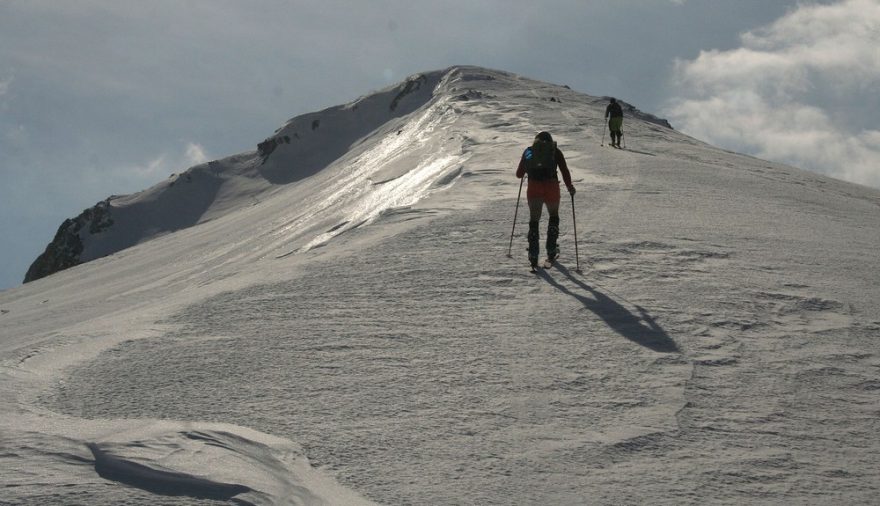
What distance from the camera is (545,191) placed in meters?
10.7

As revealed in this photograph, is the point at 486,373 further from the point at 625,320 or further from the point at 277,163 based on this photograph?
the point at 277,163

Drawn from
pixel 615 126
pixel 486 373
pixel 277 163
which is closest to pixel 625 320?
pixel 486 373

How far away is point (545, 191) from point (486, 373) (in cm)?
426

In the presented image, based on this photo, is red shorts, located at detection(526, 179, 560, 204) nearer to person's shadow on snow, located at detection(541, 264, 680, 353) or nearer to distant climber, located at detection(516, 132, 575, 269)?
distant climber, located at detection(516, 132, 575, 269)

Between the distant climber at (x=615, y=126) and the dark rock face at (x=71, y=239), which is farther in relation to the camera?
the dark rock face at (x=71, y=239)

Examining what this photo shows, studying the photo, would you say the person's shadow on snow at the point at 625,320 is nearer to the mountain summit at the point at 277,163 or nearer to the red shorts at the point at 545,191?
the red shorts at the point at 545,191

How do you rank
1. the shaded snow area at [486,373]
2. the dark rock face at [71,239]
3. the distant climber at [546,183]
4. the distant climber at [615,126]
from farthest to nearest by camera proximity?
the dark rock face at [71,239] < the distant climber at [615,126] < the distant climber at [546,183] < the shaded snow area at [486,373]

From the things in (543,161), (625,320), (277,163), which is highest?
(277,163)

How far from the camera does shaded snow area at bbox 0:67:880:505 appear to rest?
529cm

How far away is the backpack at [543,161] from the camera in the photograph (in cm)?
1072

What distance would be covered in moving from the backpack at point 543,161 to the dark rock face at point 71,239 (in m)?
37.1

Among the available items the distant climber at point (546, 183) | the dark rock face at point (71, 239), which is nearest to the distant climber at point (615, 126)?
the distant climber at point (546, 183)

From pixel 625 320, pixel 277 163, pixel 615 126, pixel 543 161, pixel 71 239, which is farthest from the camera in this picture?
pixel 71 239

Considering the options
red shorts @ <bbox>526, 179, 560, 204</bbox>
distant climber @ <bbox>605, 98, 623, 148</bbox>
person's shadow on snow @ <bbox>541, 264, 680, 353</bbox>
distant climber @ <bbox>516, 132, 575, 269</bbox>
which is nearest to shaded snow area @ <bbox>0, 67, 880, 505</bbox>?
person's shadow on snow @ <bbox>541, 264, 680, 353</bbox>
